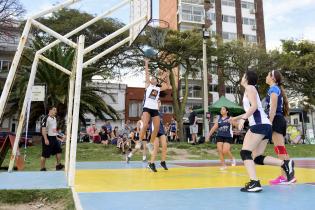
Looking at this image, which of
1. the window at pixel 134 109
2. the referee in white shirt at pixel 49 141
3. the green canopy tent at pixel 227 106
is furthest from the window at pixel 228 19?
the referee in white shirt at pixel 49 141

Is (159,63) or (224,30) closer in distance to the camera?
(159,63)

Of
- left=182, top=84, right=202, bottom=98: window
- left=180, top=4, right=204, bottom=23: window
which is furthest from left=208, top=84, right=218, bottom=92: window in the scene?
left=180, top=4, right=204, bottom=23: window

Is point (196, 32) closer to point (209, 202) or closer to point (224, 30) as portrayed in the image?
point (224, 30)

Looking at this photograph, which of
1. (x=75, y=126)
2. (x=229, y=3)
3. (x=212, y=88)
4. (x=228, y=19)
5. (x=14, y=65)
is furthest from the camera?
(x=229, y=3)

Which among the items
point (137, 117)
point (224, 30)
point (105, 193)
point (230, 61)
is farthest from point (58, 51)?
point (224, 30)

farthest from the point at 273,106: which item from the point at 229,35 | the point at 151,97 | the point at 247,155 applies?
the point at 229,35

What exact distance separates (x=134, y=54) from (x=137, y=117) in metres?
17.8

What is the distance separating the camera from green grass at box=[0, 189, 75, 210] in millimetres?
5307

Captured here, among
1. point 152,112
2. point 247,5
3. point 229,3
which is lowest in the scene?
point 152,112

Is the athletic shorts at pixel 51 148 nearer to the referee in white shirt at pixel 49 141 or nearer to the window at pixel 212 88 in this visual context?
the referee in white shirt at pixel 49 141

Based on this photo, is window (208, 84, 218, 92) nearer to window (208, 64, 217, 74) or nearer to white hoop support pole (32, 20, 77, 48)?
window (208, 64, 217, 74)

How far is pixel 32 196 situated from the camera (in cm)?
545

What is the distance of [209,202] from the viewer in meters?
4.43

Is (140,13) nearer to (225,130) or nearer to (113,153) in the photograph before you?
(225,130)
